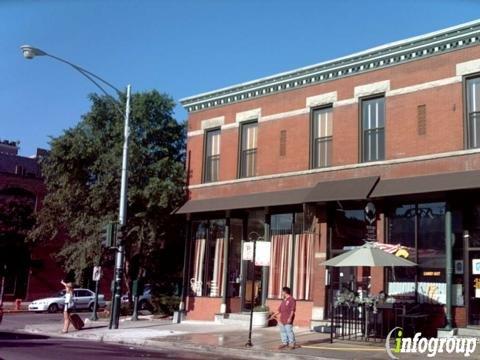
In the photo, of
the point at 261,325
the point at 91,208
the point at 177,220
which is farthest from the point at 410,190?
the point at 91,208

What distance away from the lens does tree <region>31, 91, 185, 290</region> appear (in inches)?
1017

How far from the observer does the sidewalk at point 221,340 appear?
14273mm

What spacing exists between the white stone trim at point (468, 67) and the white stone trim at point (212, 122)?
9.93 meters

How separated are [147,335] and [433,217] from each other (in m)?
9.53

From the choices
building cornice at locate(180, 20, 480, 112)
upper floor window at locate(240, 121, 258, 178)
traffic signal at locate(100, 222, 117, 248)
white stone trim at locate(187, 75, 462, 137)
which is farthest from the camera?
upper floor window at locate(240, 121, 258, 178)

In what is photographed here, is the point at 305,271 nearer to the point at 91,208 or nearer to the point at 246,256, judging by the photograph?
the point at 246,256

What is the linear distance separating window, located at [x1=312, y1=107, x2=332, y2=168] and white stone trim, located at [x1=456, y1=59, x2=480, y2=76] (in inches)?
190

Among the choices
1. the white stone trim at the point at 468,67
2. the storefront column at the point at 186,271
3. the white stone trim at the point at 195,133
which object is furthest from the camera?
the white stone trim at the point at 195,133

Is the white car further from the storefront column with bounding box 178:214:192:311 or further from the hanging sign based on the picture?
the hanging sign

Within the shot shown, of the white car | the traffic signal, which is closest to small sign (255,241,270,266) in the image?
the traffic signal

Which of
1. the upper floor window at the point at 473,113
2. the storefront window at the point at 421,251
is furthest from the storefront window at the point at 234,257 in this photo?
the upper floor window at the point at 473,113

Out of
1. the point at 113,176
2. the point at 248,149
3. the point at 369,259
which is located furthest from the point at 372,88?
the point at 113,176

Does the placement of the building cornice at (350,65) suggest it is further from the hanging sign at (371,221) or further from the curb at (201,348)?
the curb at (201,348)

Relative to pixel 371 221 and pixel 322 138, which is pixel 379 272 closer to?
pixel 371 221
